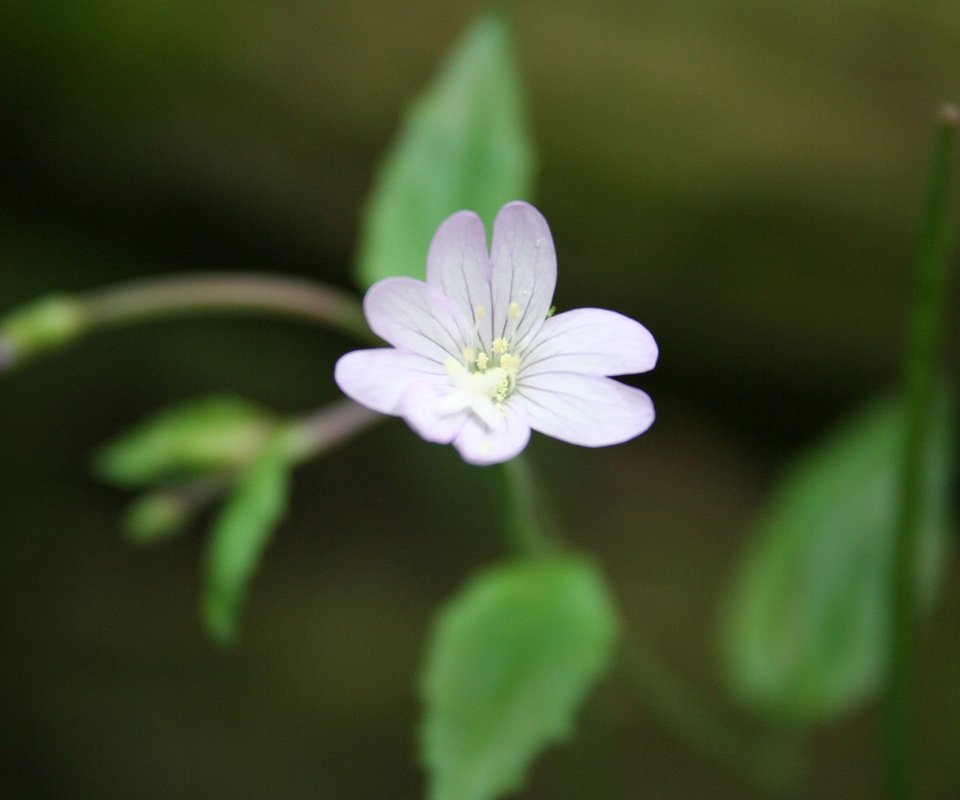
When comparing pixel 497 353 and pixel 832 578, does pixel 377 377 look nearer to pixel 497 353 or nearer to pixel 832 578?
pixel 497 353

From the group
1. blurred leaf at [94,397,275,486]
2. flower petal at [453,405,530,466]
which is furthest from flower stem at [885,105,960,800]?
blurred leaf at [94,397,275,486]

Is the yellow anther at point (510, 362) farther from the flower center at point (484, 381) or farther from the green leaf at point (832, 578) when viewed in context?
the green leaf at point (832, 578)

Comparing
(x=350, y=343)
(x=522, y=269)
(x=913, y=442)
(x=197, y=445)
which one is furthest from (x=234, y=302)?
(x=350, y=343)

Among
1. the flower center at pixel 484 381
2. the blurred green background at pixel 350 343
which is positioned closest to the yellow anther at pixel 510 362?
the flower center at pixel 484 381

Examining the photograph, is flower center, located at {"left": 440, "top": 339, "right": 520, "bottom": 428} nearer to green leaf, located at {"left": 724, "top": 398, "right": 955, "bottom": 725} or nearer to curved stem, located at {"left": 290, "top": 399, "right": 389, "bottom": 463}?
curved stem, located at {"left": 290, "top": 399, "right": 389, "bottom": 463}

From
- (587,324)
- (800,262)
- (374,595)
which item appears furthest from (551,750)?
(587,324)

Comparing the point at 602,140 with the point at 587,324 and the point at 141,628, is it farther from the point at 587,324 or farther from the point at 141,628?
the point at 141,628
